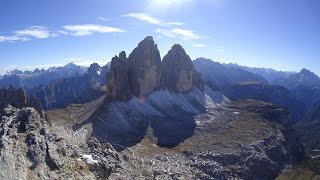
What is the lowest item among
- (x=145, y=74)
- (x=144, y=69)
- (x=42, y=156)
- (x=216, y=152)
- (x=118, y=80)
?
(x=216, y=152)

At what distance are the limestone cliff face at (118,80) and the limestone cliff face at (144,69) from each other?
5.32 metres

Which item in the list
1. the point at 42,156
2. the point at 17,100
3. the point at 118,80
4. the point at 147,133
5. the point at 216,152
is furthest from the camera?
the point at 118,80

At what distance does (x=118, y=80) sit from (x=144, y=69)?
670 inches

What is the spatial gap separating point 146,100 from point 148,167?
69.2 m

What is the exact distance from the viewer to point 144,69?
17012 cm

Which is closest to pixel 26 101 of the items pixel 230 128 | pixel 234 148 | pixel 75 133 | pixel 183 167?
pixel 75 133

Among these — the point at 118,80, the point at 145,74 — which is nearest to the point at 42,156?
the point at 118,80

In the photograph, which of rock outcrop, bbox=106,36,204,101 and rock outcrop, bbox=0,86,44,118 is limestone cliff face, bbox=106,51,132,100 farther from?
rock outcrop, bbox=0,86,44,118

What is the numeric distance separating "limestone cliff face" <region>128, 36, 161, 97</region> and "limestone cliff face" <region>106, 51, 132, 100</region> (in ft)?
17.5

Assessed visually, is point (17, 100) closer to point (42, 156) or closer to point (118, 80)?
point (118, 80)

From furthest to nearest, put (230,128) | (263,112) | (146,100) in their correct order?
1. (263,112)
2. (146,100)
3. (230,128)

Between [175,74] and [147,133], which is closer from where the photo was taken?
[147,133]

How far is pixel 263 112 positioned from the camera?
7825 inches

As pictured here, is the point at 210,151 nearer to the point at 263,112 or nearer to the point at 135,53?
the point at 135,53
